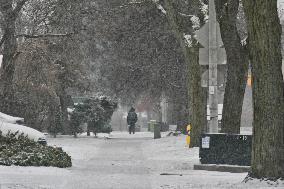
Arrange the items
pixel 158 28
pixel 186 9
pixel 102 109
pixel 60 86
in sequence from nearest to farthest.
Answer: pixel 186 9 → pixel 158 28 → pixel 60 86 → pixel 102 109

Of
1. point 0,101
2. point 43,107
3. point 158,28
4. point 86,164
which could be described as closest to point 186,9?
point 158,28

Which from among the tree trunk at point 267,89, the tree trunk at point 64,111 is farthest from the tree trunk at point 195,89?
the tree trunk at point 64,111

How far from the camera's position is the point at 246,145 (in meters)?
16.5

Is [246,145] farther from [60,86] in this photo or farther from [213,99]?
[60,86]

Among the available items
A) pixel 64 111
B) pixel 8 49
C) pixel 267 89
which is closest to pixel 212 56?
pixel 267 89

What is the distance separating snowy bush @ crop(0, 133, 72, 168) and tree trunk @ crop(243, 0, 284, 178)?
538 cm

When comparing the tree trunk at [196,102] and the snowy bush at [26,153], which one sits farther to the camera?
the tree trunk at [196,102]

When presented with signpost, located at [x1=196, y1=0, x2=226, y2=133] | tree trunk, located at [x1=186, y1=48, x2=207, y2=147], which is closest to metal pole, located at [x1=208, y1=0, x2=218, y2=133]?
signpost, located at [x1=196, y1=0, x2=226, y2=133]

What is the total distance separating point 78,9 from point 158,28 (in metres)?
6.84

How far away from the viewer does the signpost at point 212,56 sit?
16.9 m

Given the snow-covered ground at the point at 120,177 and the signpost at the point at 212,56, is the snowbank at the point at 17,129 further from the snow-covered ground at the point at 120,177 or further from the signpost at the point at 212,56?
the signpost at the point at 212,56

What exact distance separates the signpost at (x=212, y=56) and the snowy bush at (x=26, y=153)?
3635mm

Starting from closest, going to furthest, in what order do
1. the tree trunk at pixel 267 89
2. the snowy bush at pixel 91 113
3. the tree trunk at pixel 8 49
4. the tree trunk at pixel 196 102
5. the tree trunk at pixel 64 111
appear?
the tree trunk at pixel 267 89 → the tree trunk at pixel 196 102 → the tree trunk at pixel 8 49 → the tree trunk at pixel 64 111 → the snowy bush at pixel 91 113

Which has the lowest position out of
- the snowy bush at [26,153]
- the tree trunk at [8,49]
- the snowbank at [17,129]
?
the snowy bush at [26,153]
